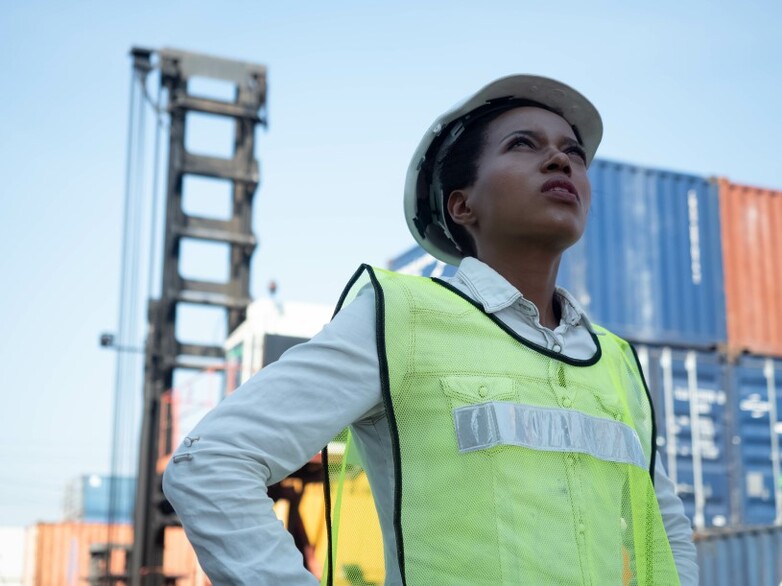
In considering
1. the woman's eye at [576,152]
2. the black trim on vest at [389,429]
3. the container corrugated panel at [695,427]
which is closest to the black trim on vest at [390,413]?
the black trim on vest at [389,429]

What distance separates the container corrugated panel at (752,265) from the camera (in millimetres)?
14867

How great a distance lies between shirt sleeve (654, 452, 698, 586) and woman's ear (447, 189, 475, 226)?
639 mm

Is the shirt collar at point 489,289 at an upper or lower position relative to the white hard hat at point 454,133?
lower

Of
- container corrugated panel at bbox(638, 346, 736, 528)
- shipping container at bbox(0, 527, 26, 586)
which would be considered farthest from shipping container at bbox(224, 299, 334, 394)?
shipping container at bbox(0, 527, 26, 586)

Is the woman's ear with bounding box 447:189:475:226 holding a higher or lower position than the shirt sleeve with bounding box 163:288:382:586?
higher

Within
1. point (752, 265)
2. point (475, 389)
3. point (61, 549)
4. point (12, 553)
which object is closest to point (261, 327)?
point (752, 265)

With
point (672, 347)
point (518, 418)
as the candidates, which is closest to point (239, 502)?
point (518, 418)

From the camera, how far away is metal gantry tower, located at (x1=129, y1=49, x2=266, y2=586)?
11867 mm

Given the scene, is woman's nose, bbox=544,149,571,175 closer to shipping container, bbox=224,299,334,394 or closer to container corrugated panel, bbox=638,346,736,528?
shipping container, bbox=224,299,334,394

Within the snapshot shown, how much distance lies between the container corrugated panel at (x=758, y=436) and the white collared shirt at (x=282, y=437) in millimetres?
12526

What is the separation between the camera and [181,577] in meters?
11.8

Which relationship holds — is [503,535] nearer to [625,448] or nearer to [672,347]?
[625,448]

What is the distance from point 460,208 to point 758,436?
12.7 m

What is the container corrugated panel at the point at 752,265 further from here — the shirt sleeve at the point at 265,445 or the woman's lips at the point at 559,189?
the shirt sleeve at the point at 265,445
